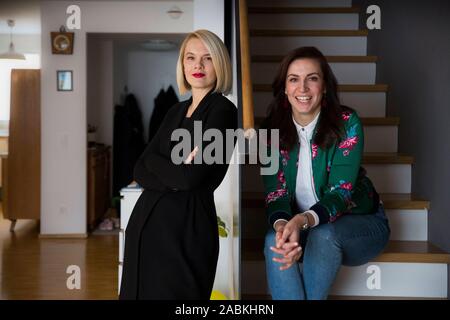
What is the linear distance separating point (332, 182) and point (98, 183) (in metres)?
4.46

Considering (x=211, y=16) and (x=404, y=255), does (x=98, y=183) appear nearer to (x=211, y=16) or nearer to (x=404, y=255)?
(x=211, y=16)

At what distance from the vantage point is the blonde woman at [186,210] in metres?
1.52

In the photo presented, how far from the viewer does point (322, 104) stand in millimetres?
1936

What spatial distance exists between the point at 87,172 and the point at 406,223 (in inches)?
148

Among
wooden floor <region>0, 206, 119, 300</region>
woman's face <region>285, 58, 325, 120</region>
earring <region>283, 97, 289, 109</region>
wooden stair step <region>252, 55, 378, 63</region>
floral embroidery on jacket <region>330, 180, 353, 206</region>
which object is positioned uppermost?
wooden stair step <region>252, 55, 378, 63</region>

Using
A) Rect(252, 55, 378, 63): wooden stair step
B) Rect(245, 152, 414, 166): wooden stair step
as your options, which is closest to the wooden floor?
Rect(252, 55, 378, 63): wooden stair step

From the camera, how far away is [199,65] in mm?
1593

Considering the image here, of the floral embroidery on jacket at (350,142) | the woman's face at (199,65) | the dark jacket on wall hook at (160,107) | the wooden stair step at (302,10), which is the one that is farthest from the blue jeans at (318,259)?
the dark jacket on wall hook at (160,107)

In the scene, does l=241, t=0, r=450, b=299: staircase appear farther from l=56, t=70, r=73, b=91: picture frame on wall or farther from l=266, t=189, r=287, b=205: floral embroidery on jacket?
l=56, t=70, r=73, b=91: picture frame on wall

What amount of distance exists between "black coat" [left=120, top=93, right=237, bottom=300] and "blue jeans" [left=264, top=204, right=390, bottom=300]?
0.90 ft

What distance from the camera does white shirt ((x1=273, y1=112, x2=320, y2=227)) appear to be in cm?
189

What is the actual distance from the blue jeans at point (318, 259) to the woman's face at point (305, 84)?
16.1 inches
